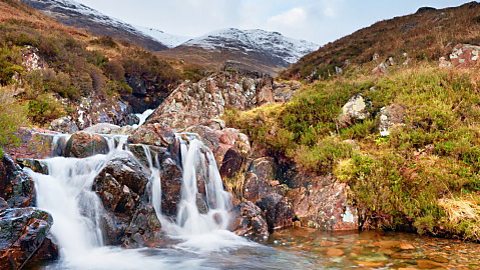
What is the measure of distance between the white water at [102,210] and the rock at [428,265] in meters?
2.80

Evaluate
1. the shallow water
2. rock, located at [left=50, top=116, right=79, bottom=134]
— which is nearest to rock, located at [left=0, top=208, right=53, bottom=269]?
the shallow water

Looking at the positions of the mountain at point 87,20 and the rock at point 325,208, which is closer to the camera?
the rock at point 325,208

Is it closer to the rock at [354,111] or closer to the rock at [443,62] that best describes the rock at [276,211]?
the rock at [354,111]

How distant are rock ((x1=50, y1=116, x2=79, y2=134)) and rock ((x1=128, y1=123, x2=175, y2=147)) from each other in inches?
155

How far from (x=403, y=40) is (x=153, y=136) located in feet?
53.0

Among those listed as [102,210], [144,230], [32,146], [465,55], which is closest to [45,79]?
[32,146]

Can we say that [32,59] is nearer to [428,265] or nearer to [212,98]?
[212,98]

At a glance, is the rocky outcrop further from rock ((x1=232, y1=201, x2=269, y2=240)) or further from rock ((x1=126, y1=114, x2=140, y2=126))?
rock ((x1=232, y1=201, x2=269, y2=240))

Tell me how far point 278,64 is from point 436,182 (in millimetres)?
56749

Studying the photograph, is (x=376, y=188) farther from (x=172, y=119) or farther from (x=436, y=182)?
(x=172, y=119)

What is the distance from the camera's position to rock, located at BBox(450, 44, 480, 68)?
1202 centimetres

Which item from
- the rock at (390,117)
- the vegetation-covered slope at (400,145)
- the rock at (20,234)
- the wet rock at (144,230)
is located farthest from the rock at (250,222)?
the rock at (390,117)

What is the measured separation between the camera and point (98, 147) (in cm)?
743

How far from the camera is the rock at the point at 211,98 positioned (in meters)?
12.8
